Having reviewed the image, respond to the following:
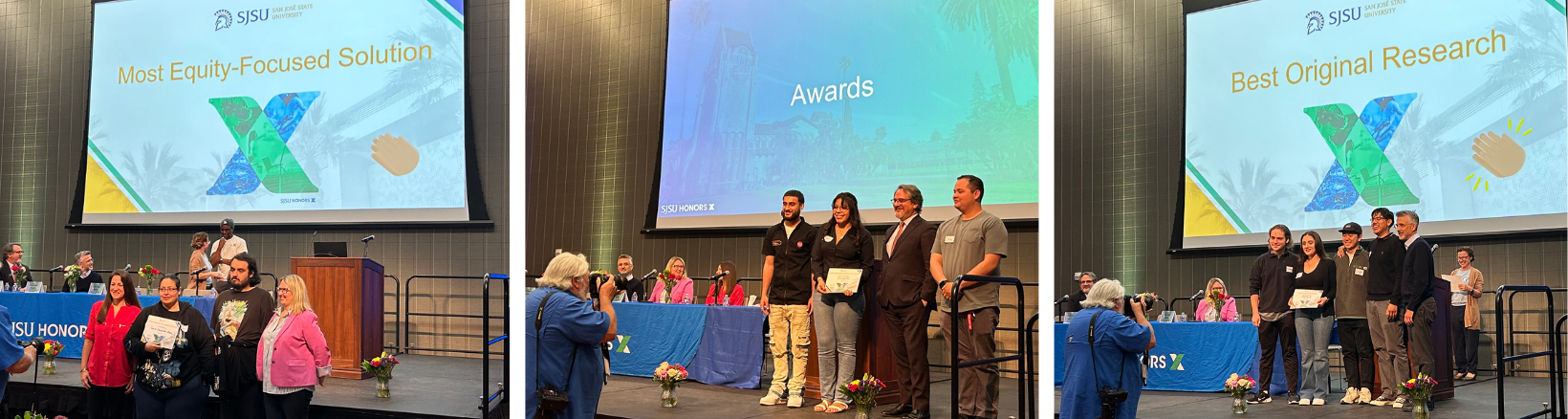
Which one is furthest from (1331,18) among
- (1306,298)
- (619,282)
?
(619,282)

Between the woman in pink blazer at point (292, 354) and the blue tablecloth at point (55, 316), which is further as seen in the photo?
the blue tablecloth at point (55, 316)

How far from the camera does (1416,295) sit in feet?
13.5

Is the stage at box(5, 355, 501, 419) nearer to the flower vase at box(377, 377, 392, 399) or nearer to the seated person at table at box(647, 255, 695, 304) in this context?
the flower vase at box(377, 377, 392, 399)

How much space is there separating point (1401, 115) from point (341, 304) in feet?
16.0

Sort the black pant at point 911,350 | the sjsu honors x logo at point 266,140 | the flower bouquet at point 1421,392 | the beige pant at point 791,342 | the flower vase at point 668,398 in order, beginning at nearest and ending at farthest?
the flower bouquet at point 1421,392 < the black pant at point 911,350 < the beige pant at point 791,342 < the flower vase at point 668,398 < the sjsu honors x logo at point 266,140

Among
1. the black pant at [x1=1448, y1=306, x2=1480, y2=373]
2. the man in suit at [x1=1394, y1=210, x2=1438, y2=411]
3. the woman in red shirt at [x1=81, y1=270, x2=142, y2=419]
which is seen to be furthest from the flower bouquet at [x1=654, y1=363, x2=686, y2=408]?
the black pant at [x1=1448, y1=306, x2=1480, y2=373]

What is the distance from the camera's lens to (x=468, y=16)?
5.81m

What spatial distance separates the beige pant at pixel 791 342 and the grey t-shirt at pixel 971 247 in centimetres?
65

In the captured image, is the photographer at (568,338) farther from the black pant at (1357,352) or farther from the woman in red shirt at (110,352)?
the black pant at (1357,352)

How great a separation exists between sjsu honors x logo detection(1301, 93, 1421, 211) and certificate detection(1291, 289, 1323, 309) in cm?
40

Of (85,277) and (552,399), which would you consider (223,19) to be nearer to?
(85,277)

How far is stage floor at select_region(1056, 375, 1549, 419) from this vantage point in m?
4.12

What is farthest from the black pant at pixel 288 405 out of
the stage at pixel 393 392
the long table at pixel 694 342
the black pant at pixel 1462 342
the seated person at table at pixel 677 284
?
the black pant at pixel 1462 342

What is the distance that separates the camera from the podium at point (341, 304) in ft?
17.3
